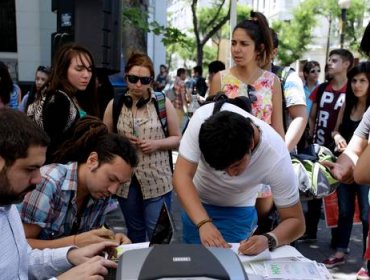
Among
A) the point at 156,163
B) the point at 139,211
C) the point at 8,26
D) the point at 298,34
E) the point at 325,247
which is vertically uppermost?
the point at 298,34

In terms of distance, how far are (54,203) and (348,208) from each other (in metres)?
2.48

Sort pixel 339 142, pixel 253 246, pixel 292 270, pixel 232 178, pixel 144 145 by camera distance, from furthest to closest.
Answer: pixel 339 142 → pixel 144 145 → pixel 232 178 → pixel 253 246 → pixel 292 270

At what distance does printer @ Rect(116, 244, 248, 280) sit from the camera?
1.06 meters

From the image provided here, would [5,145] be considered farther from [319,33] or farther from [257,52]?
[319,33]

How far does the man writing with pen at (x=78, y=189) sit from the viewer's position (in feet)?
5.94

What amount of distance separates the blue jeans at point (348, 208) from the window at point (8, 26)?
722cm

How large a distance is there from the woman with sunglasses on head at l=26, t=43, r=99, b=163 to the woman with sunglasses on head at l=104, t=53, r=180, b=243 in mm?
190

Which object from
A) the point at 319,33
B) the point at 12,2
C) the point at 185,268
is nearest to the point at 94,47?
the point at 185,268

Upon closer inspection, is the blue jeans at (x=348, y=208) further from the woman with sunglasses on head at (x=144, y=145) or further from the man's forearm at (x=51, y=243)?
the man's forearm at (x=51, y=243)

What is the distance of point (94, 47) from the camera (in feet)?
13.4

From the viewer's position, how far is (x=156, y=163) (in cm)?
292

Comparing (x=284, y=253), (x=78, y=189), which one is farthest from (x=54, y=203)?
(x=284, y=253)

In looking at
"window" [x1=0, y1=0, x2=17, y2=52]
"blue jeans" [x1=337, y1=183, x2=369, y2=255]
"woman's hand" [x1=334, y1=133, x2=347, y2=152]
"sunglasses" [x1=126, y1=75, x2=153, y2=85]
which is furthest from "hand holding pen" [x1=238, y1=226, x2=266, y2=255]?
"window" [x1=0, y1=0, x2=17, y2=52]

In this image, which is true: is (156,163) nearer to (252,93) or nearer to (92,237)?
(252,93)
